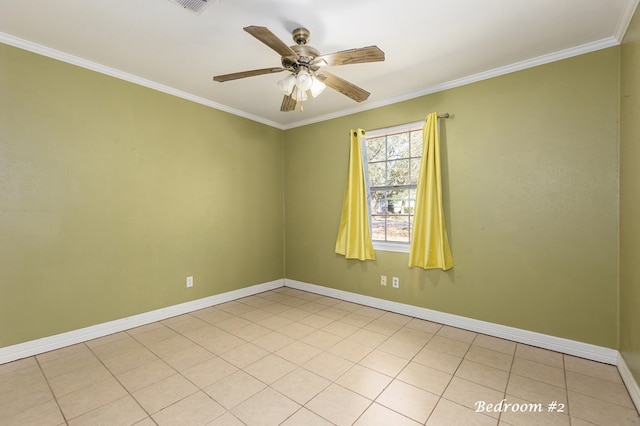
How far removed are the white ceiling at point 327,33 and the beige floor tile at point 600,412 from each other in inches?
104

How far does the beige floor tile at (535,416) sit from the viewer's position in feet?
5.48

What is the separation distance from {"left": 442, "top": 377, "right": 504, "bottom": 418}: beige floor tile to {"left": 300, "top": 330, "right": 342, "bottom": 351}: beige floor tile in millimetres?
1050

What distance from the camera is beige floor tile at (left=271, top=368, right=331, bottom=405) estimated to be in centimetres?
190

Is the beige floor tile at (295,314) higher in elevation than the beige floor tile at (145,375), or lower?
higher

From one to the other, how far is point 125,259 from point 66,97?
161 cm

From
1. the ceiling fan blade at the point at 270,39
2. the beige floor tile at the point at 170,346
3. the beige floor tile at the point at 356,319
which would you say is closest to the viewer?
the ceiling fan blade at the point at 270,39

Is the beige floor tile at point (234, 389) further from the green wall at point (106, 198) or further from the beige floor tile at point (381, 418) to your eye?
the green wall at point (106, 198)

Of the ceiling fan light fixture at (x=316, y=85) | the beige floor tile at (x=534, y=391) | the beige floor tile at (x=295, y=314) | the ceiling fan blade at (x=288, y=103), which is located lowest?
the beige floor tile at (x=534, y=391)

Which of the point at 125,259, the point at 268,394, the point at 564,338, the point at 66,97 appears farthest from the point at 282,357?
the point at 66,97

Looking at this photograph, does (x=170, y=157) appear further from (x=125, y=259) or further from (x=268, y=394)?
(x=268, y=394)

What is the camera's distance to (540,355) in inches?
95.6

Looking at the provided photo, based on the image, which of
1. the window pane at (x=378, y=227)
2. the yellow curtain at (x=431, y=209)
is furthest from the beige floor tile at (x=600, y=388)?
the window pane at (x=378, y=227)

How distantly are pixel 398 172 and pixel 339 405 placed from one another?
259 cm

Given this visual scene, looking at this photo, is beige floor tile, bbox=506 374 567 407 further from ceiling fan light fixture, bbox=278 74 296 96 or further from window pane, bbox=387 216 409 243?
ceiling fan light fixture, bbox=278 74 296 96
